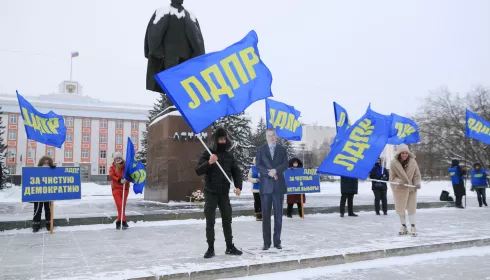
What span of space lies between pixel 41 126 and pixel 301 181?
6.61 m

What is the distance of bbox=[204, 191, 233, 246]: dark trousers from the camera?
5.70 m

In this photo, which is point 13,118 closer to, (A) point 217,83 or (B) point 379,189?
(B) point 379,189

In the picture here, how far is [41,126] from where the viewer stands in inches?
379

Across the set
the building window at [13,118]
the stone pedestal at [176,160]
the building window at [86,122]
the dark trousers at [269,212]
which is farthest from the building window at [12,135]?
the dark trousers at [269,212]

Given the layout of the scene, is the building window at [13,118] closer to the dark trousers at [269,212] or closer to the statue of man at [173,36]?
the statue of man at [173,36]

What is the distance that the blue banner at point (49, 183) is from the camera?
7891mm

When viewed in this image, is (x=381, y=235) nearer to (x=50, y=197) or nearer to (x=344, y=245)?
(x=344, y=245)

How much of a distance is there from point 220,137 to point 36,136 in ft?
19.0

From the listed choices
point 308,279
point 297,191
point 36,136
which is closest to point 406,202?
point 297,191

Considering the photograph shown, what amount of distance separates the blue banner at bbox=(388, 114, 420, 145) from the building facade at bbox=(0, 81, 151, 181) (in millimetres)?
63476

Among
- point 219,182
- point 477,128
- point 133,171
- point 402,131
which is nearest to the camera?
point 219,182

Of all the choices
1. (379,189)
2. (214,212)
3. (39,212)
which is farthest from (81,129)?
(214,212)

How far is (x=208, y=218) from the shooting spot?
570 centimetres

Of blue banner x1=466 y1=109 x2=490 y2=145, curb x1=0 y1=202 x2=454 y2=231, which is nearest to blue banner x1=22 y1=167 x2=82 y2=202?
curb x1=0 y1=202 x2=454 y2=231
